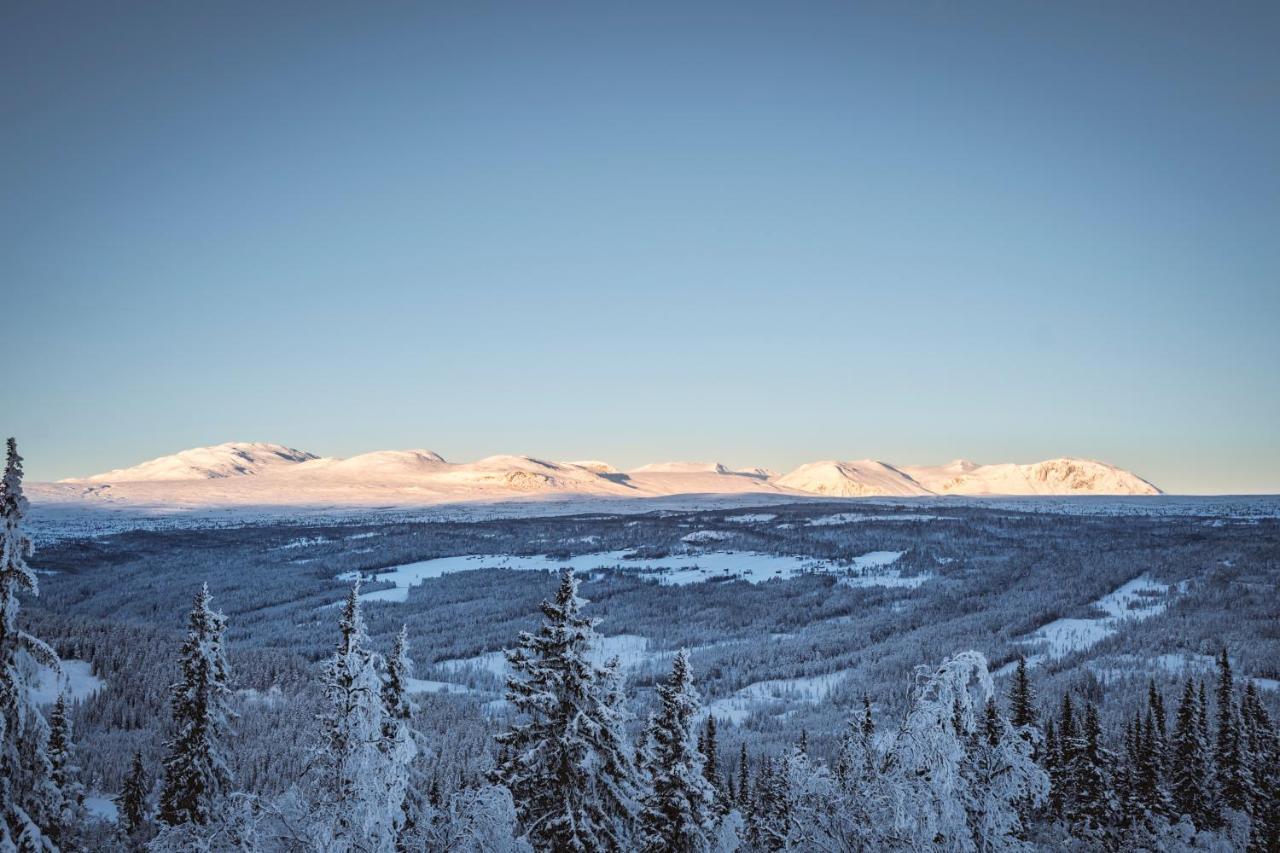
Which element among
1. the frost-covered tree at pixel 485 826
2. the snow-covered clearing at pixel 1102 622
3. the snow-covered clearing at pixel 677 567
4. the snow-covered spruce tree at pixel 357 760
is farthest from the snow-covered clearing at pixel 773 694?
the snow-covered clearing at pixel 677 567

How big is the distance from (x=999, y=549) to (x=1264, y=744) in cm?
9076

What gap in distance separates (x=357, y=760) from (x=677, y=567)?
104774 millimetres

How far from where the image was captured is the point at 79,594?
86375 millimetres

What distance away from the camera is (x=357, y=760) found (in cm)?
967

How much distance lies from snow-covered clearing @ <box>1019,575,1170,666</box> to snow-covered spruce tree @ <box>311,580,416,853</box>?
56492mm

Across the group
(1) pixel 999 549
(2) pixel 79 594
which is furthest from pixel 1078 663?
(2) pixel 79 594

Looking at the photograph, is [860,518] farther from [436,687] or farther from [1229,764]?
[1229,764]

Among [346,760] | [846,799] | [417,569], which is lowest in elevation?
[417,569]

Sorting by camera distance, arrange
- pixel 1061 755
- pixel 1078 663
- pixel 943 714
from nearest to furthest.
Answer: pixel 943 714 → pixel 1061 755 → pixel 1078 663

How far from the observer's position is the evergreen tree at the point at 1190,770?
96.9ft

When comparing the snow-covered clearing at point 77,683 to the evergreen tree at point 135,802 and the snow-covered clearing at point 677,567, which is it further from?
the snow-covered clearing at point 677,567

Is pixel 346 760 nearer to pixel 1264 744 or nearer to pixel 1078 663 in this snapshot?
pixel 1264 744

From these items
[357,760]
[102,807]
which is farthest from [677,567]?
[357,760]

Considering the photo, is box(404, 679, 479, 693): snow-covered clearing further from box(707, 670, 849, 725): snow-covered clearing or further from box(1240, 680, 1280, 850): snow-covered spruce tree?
box(1240, 680, 1280, 850): snow-covered spruce tree
